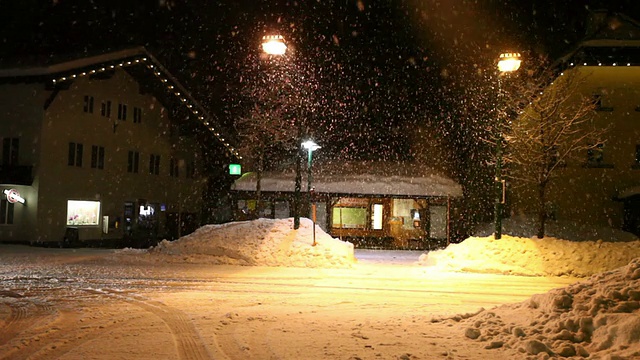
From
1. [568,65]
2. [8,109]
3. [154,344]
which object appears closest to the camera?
[154,344]

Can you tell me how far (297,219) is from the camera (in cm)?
2266

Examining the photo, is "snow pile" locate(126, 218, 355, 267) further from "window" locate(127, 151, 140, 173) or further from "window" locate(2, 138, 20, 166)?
"window" locate(127, 151, 140, 173)

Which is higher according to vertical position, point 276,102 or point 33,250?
point 276,102

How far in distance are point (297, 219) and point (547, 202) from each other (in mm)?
17242

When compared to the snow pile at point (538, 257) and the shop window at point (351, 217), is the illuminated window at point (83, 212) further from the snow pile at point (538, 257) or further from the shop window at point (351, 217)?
the snow pile at point (538, 257)

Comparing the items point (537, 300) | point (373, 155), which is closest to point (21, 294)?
point (537, 300)

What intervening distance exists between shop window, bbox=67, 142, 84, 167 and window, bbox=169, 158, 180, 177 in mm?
9143

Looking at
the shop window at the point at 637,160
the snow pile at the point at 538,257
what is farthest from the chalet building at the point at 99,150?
the shop window at the point at 637,160

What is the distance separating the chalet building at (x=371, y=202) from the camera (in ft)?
112

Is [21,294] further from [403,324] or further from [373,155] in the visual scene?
[373,155]

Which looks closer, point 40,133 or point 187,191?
point 40,133

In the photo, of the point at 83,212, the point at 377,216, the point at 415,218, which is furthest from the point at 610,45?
the point at 83,212

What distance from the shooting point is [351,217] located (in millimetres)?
36531

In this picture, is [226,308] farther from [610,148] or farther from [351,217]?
[610,148]
